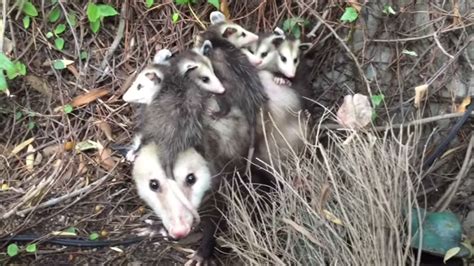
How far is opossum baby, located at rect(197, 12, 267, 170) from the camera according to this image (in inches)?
112

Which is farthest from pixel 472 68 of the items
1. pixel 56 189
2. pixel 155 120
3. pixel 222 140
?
pixel 56 189

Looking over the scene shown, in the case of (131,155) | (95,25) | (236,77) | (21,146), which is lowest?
(21,146)

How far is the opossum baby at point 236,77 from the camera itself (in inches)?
112

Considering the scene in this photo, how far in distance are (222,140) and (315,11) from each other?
A: 0.77 m

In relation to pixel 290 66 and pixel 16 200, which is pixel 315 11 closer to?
pixel 290 66

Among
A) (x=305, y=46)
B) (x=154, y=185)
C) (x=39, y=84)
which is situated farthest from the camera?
(x=39, y=84)

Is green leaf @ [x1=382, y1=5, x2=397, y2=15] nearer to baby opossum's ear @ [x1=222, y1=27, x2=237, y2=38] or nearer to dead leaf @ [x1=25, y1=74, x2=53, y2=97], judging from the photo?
baby opossum's ear @ [x1=222, y1=27, x2=237, y2=38]

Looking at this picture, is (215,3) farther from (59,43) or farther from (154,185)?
(154,185)

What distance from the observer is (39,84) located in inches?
137

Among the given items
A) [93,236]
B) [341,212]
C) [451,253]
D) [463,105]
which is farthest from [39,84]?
[451,253]

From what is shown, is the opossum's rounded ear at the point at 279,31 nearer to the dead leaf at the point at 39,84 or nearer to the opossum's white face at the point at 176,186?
the opossum's white face at the point at 176,186

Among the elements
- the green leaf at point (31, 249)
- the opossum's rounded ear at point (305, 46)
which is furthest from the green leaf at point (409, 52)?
the green leaf at point (31, 249)

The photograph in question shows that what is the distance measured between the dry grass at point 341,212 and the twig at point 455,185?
19.0 inches

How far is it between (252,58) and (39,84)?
1.02 meters
